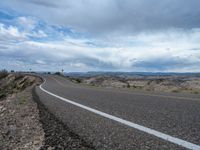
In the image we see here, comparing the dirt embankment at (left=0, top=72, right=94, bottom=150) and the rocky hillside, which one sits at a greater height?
the dirt embankment at (left=0, top=72, right=94, bottom=150)

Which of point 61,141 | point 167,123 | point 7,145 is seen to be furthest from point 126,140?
point 7,145

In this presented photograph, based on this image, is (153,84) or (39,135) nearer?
(39,135)

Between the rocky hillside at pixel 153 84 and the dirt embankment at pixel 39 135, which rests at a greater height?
the dirt embankment at pixel 39 135

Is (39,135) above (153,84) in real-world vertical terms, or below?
above

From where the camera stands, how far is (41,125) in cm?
746

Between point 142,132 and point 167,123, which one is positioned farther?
point 167,123

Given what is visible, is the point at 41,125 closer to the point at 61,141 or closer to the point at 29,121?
the point at 29,121

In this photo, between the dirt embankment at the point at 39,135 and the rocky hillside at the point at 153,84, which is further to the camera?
the rocky hillside at the point at 153,84

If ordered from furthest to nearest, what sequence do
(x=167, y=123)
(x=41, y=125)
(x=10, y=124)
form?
(x=10, y=124) → (x=41, y=125) → (x=167, y=123)

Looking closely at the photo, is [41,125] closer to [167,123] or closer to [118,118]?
[118,118]

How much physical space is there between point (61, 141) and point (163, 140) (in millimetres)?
1802

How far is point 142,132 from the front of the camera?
5.97 m

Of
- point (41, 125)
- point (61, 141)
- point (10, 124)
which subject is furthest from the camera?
point (10, 124)

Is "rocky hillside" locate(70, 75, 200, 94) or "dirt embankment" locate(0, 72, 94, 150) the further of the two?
"rocky hillside" locate(70, 75, 200, 94)
